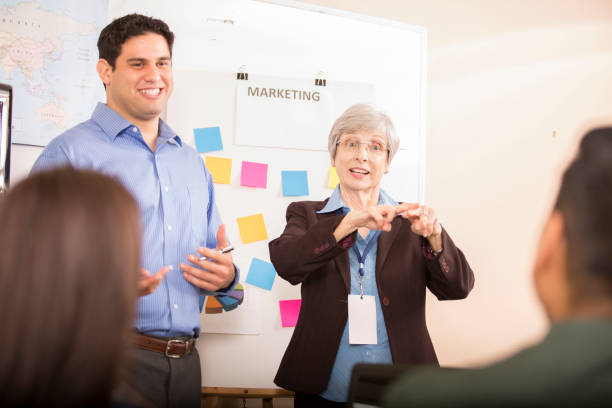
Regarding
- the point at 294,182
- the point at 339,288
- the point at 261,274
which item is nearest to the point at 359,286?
the point at 339,288

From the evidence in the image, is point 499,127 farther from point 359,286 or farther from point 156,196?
point 156,196

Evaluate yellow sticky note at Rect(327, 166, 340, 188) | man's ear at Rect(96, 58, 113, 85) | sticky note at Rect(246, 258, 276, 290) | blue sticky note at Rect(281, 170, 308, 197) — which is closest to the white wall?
yellow sticky note at Rect(327, 166, 340, 188)

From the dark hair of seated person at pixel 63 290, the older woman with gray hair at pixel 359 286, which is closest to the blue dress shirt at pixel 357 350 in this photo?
the older woman with gray hair at pixel 359 286

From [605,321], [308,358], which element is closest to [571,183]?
[605,321]

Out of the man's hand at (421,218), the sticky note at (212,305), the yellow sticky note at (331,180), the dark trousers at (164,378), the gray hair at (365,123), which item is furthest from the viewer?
the yellow sticky note at (331,180)

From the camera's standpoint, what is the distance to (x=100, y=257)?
75 centimetres

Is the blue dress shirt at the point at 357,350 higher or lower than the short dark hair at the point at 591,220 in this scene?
lower

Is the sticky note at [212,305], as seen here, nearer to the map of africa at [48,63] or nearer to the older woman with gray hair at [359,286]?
the older woman with gray hair at [359,286]

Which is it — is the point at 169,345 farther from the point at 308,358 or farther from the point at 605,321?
the point at 605,321

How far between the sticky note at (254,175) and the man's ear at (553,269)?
5.69ft

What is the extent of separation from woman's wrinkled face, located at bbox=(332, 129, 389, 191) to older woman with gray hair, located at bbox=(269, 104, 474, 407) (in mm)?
110

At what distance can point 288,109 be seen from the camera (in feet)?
8.13

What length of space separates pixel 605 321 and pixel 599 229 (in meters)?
0.12

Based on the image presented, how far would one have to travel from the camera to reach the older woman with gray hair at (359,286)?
5.30ft
